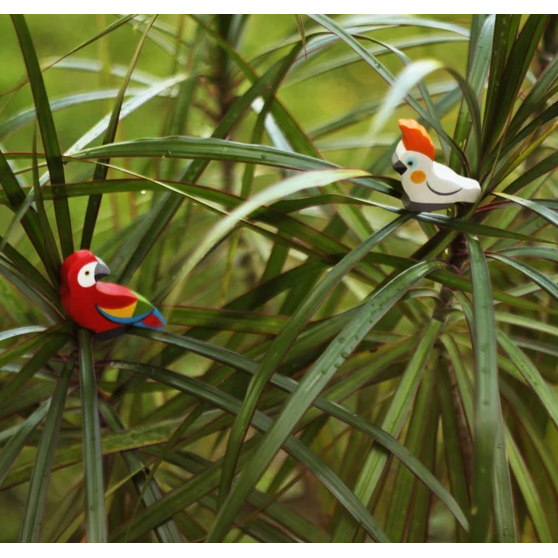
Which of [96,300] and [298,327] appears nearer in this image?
[298,327]

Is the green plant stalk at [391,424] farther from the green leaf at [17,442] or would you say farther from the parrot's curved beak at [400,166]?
the green leaf at [17,442]

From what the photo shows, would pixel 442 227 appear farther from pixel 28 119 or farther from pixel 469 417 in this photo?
pixel 28 119

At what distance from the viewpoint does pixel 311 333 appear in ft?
2.17

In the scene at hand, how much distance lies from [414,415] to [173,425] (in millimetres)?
241

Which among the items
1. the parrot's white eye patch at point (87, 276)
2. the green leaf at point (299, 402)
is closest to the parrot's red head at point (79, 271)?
the parrot's white eye patch at point (87, 276)

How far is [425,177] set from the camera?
590mm

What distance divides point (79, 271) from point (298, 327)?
228mm

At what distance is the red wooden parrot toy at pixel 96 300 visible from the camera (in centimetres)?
64

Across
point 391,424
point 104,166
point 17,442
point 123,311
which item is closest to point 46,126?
point 104,166

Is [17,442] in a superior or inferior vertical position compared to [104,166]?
inferior

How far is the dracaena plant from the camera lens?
0.53 meters

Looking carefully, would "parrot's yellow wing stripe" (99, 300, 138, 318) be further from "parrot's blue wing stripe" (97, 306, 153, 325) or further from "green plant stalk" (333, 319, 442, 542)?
"green plant stalk" (333, 319, 442, 542)

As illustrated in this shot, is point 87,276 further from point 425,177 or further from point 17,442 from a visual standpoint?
point 425,177

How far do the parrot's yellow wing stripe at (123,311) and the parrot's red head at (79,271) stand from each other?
1.3 inches
